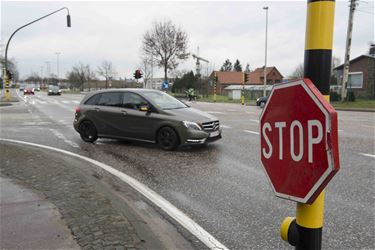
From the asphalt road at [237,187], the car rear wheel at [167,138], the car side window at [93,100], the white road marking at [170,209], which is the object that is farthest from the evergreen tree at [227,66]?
the white road marking at [170,209]

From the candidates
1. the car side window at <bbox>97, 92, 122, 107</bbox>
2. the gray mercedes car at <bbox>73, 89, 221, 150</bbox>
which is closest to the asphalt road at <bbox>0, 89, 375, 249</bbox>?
the gray mercedes car at <bbox>73, 89, 221, 150</bbox>

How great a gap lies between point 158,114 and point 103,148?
69.7 inches

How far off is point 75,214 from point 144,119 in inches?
207

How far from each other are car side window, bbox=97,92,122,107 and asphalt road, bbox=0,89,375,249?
1142 millimetres

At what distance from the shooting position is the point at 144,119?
30.9 feet

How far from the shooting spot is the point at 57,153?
8586 millimetres

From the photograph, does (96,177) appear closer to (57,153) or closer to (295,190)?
(57,153)

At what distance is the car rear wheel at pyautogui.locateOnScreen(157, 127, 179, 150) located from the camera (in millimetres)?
8906

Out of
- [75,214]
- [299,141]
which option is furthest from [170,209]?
[299,141]

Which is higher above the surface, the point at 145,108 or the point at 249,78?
the point at 249,78

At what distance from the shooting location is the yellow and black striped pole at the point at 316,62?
1.58 m

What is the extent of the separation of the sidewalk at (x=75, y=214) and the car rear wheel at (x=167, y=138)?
257 centimetres

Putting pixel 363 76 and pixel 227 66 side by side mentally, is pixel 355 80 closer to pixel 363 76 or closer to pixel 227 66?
pixel 363 76

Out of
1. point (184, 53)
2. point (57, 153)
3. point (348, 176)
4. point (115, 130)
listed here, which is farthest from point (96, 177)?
point (184, 53)
